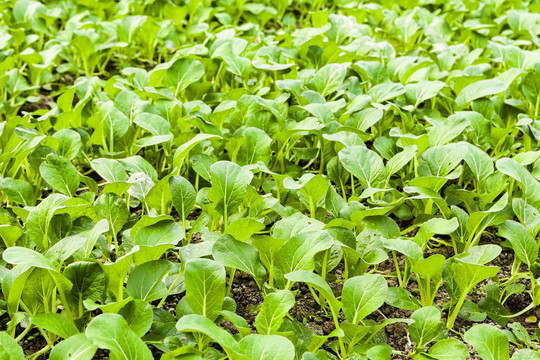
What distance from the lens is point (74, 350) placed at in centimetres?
129

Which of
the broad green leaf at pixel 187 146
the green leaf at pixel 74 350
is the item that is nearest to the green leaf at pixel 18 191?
the broad green leaf at pixel 187 146

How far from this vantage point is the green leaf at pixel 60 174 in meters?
1.89

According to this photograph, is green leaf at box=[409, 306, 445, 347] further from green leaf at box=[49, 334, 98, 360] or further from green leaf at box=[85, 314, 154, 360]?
green leaf at box=[49, 334, 98, 360]

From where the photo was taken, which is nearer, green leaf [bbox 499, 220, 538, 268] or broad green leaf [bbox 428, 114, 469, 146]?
green leaf [bbox 499, 220, 538, 268]

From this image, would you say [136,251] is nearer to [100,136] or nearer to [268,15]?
[100,136]

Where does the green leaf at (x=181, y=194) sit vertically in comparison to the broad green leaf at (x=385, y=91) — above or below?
below

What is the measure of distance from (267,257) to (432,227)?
0.51m

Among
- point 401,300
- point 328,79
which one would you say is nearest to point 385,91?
point 328,79

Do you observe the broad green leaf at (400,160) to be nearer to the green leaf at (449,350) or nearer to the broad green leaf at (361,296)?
the broad green leaf at (361,296)

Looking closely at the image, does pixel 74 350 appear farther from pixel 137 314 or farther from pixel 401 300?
pixel 401 300

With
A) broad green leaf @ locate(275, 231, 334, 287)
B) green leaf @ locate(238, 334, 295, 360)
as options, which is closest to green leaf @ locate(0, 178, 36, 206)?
broad green leaf @ locate(275, 231, 334, 287)

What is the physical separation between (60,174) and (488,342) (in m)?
1.44

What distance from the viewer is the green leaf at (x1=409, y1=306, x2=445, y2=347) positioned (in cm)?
150

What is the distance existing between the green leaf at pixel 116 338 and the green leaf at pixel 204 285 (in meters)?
0.20
